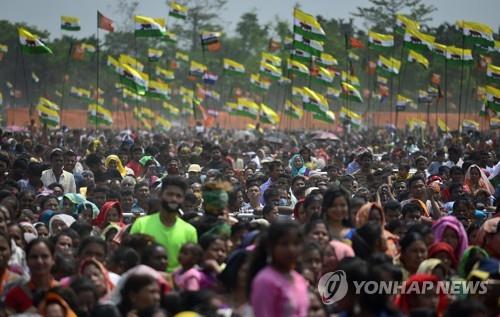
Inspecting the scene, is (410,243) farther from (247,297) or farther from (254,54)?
(254,54)

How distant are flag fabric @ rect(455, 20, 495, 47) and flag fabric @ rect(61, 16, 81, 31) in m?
13.0

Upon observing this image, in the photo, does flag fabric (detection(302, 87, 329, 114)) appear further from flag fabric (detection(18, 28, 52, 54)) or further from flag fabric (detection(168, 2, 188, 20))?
flag fabric (detection(18, 28, 52, 54))

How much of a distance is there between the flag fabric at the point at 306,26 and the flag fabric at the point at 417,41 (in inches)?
200

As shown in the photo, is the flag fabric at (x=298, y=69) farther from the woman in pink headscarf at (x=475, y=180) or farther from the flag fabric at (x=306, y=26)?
the woman in pink headscarf at (x=475, y=180)

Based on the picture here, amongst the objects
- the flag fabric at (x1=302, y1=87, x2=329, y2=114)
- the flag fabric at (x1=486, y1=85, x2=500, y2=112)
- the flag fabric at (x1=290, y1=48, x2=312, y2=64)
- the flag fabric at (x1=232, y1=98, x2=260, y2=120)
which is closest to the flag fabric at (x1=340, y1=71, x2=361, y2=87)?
the flag fabric at (x1=302, y1=87, x2=329, y2=114)

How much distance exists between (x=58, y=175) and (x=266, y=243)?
9215 mm

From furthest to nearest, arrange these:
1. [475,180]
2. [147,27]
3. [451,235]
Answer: [147,27], [475,180], [451,235]

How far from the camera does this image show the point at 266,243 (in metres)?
6.82

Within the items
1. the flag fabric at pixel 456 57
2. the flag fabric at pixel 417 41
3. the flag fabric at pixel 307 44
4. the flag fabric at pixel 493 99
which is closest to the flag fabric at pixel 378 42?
the flag fabric at pixel 456 57

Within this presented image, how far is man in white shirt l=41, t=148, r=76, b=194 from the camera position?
51.0 ft

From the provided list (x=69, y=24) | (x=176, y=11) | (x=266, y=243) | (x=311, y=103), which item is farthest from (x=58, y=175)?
(x=176, y=11)

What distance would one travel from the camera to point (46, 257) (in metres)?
8.48

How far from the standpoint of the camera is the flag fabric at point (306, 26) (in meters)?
33.6

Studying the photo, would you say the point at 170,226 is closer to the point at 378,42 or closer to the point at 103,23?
the point at 103,23
